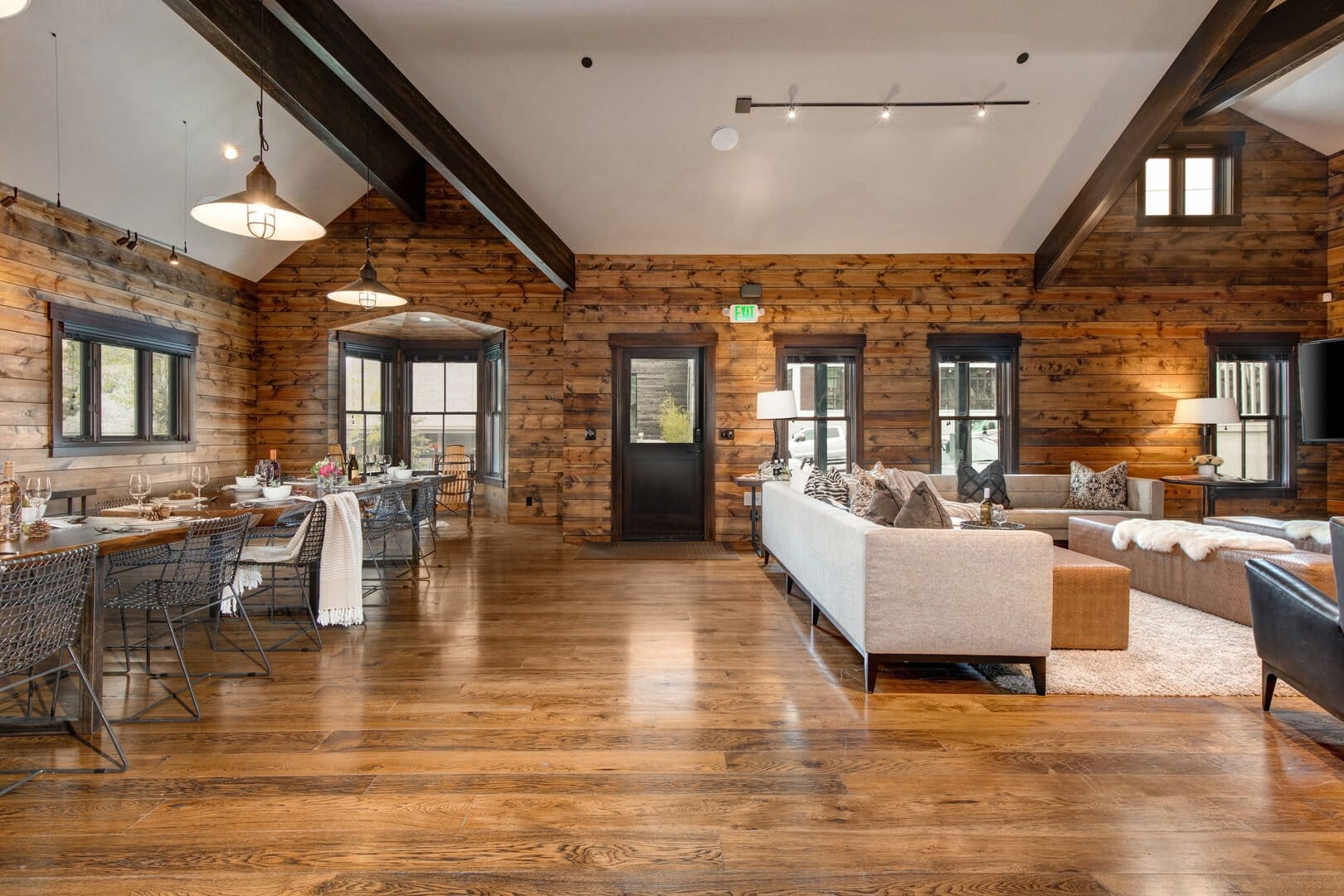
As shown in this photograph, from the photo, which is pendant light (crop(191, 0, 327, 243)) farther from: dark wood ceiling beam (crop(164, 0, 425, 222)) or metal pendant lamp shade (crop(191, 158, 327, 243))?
dark wood ceiling beam (crop(164, 0, 425, 222))

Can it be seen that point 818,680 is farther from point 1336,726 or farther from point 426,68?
point 426,68

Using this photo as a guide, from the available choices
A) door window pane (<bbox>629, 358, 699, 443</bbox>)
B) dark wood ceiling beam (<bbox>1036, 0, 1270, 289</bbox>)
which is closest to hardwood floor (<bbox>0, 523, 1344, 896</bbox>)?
door window pane (<bbox>629, 358, 699, 443</bbox>)

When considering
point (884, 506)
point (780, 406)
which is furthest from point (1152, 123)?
point (884, 506)

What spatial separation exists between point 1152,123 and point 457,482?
310 inches

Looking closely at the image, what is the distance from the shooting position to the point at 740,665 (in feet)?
11.1

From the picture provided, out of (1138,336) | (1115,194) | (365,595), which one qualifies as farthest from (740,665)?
(1138,336)

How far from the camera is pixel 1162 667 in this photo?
3.33 m

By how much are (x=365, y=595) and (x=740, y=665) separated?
290 centimetres

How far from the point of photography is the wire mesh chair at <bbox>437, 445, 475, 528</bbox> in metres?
8.46

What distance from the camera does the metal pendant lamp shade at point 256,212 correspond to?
10.2 ft

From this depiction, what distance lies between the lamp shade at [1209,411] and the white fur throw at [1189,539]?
2593 millimetres

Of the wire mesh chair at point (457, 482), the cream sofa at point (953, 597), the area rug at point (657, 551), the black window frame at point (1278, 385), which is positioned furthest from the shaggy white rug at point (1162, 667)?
the wire mesh chair at point (457, 482)

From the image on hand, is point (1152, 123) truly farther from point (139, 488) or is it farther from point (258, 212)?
point (139, 488)

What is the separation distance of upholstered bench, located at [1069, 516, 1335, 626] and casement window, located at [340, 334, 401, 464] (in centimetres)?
804
